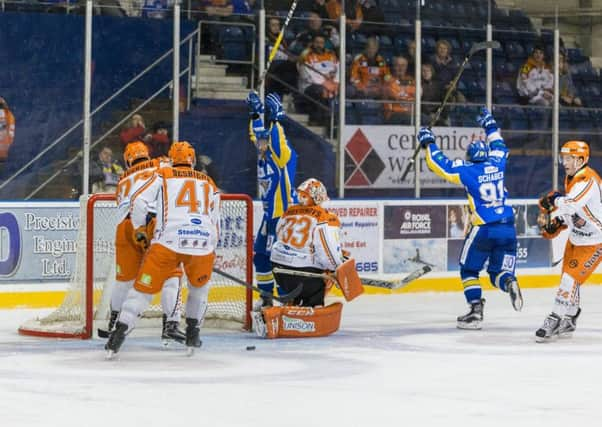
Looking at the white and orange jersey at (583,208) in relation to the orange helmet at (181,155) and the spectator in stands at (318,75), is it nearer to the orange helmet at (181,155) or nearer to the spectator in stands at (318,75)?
the orange helmet at (181,155)

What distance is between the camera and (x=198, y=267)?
260 inches

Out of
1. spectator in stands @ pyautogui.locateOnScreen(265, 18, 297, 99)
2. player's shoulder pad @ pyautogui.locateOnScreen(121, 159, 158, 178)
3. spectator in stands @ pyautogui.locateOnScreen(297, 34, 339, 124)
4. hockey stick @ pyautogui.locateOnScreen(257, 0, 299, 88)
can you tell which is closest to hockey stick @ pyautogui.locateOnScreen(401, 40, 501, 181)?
spectator in stands @ pyautogui.locateOnScreen(297, 34, 339, 124)

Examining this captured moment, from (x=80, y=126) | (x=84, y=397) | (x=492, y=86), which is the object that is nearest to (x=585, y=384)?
(x=84, y=397)

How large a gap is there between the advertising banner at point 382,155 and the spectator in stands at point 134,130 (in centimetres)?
174

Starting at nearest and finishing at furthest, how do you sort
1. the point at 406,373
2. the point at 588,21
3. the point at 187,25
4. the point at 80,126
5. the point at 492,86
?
the point at 406,373 < the point at 80,126 < the point at 187,25 < the point at 492,86 < the point at 588,21

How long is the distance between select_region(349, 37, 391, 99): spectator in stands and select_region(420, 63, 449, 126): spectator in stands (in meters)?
0.42

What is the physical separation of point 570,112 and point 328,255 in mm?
5326

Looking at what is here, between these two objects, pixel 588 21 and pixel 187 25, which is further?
pixel 588 21

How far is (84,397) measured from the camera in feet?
17.4

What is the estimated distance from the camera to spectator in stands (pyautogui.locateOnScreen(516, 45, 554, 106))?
1212 cm

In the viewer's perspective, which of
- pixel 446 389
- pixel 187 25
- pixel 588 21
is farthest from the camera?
pixel 588 21

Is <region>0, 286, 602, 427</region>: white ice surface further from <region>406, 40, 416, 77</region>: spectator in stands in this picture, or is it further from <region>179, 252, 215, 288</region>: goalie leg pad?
<region>406, 40, 416, 77</region>: spectator in stands

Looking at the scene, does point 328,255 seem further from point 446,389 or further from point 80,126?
point 80,126

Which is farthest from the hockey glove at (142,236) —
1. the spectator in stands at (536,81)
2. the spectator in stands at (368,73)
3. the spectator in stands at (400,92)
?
the spectator in stands at (536,81)
